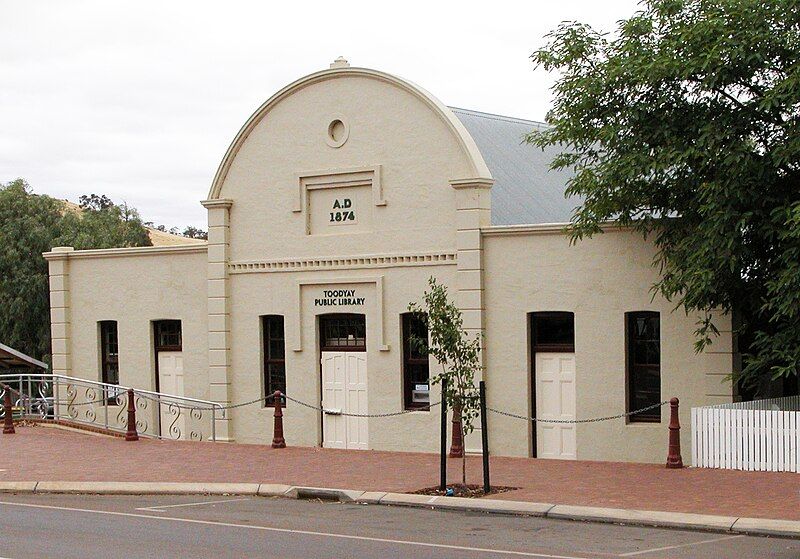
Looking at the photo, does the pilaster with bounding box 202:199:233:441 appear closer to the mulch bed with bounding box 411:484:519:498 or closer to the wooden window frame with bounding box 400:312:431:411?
the wooden window frame with bounding box 400:312:431:411

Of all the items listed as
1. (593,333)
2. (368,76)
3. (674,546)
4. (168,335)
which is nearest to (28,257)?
(168,335)

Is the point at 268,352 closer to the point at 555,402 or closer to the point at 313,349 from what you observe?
the point at 313,349

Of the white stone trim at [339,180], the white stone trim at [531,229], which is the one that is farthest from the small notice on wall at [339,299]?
the white stone trim at [531,229]

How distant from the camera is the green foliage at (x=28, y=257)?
170ft

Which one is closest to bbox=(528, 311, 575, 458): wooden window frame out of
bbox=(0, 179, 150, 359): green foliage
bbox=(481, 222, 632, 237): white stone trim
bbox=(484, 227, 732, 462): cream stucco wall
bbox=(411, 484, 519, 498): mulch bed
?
bbox=(484, 227, 732, 462): cream stucco wall

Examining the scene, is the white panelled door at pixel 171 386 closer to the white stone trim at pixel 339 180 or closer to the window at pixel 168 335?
the window at pixel 168 335

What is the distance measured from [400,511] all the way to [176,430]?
11.7 meters

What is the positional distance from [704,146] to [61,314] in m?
15.9

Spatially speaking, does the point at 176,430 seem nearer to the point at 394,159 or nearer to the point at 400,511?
the point at 394,159

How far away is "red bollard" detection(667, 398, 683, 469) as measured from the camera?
19578 millimetres

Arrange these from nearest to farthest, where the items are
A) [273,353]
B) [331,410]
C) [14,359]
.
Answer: [331,410], [273,353], [14,359]

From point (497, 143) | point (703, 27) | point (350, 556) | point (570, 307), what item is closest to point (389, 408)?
point (570, 307)

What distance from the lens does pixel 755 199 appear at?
18359 millimetres

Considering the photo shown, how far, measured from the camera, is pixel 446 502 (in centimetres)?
1655
